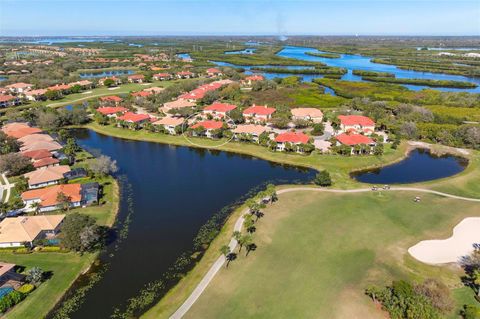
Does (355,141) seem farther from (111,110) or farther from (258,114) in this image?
(111,110)

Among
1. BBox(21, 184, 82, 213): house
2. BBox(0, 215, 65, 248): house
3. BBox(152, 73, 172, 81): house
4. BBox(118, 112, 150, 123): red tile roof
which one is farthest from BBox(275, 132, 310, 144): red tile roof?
BBox(152, 73, 172, 81): house

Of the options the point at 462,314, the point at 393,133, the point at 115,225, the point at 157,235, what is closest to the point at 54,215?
the point at 115,225

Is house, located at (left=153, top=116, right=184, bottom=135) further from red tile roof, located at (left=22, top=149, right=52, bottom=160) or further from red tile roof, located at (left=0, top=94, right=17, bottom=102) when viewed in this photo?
red tile roof, located at (left=0, top=94, right=17, bottom=102)

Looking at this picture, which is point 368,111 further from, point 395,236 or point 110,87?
point 110,87

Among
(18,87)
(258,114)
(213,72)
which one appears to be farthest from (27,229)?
(213,72)

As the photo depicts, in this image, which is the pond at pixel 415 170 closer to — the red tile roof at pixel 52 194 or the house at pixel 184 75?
the red tile roof at pixel 52 194

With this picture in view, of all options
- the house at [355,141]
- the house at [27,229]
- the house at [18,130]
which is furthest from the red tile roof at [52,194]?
the house at [355,141]
